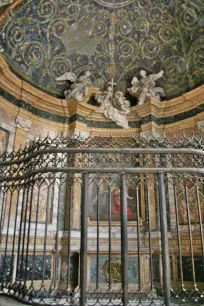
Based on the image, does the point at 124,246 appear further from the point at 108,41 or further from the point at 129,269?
the point at 108,41

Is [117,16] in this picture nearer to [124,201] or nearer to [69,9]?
[69,9]

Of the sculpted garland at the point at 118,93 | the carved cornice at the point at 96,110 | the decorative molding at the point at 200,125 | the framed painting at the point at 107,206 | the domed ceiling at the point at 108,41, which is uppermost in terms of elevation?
the domed ceiling at the point at 108,41

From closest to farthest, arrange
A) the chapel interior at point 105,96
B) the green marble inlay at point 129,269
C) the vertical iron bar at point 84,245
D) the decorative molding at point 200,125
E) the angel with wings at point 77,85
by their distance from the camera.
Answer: the vertical iron bar at point 84,245 < the green marble inlay at point 129,269 < the chapel interior at point 105,96 < the decorative molding at point 200,125 < the angel with wings at point 77,85

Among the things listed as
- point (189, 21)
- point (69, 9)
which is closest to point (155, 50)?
point (189, 21)

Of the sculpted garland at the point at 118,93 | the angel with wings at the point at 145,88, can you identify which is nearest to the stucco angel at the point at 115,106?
the sculpted garland at the point at 118,93

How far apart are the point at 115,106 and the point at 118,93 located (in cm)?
48

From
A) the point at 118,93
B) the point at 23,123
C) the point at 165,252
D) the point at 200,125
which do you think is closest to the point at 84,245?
the point at 165,252

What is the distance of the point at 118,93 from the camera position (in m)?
11.7

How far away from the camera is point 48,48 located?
11258mm

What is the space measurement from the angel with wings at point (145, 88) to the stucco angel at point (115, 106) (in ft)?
1.55

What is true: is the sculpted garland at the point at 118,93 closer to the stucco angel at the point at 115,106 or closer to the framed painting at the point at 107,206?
the stucco angel at the point at 115,106

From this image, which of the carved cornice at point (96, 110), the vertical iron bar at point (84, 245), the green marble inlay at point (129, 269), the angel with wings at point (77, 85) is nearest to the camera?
the vertical iron bar at point (84, 245)

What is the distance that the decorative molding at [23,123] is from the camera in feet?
32.7

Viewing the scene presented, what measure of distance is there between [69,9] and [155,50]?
337 centimetres
